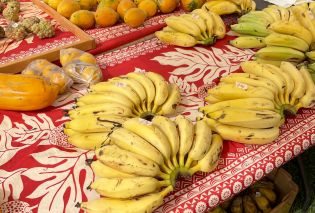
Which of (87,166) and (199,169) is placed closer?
(199,169)

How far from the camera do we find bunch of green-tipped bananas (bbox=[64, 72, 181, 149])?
1.04m

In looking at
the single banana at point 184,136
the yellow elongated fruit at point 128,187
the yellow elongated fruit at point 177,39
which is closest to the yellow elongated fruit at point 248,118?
the single banana at point 184,136

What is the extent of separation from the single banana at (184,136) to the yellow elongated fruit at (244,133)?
101mm

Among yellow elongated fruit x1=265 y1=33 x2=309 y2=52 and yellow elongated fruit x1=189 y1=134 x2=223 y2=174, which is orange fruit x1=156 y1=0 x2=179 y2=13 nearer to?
yellow elongated fruit x1=265 y1=33 x2=309 y2=52

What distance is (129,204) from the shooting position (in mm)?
807

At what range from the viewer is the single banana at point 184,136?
923mm

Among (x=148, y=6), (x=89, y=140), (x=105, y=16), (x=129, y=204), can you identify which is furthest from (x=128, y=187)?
(x=148, y=6)

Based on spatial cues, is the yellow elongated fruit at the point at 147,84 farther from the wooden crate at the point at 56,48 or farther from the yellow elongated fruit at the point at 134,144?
the wooden crate at the point at 56,48

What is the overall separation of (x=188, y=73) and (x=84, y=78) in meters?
0.46

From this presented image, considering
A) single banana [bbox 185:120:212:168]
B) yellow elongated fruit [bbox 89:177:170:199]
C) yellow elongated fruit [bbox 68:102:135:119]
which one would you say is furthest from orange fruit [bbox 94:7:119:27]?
yellow elongated fruit [bbox 89:177:170:199]

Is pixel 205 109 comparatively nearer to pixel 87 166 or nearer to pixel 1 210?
pixel 87 166

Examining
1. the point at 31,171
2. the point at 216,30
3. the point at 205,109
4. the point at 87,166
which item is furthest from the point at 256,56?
the point at 31,171

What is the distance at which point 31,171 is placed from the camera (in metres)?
1.01

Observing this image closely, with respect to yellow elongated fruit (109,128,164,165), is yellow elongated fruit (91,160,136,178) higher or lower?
lower
